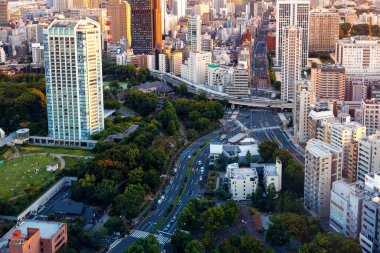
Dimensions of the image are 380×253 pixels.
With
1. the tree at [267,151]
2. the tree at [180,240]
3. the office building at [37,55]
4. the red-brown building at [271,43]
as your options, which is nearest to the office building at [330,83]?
the tree at [267,151]

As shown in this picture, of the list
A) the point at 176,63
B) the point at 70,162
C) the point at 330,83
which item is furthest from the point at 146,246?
the point at 176,63

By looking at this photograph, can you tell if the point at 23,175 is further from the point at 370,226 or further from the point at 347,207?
the point at 370,226

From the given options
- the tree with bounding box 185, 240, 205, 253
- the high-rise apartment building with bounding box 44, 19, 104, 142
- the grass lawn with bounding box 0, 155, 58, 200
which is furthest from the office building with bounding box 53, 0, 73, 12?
the tree with bounding box 185, 240, 205, 253

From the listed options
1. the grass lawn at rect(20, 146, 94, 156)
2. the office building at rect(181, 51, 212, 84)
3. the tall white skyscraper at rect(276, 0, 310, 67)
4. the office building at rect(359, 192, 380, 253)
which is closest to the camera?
the office building at rect(359, 192, 380, 253)

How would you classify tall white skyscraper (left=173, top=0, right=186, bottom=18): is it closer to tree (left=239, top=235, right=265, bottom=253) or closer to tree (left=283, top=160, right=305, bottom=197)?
tree (left=283, top=160, right=305, bottom=197)

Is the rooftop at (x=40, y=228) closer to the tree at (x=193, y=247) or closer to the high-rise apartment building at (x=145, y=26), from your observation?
the tree at (x=193, y=247)
